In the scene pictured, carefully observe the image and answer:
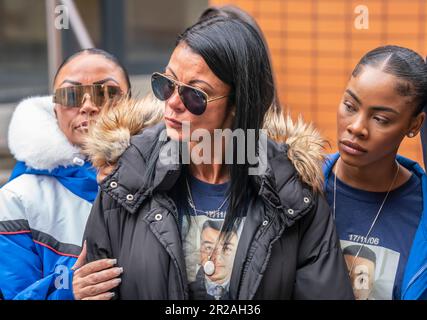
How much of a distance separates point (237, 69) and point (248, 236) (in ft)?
1.74

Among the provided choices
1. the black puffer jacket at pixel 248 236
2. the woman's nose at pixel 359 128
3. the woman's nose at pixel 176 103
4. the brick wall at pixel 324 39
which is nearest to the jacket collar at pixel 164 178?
the black puffer jacket at pixel 248 236

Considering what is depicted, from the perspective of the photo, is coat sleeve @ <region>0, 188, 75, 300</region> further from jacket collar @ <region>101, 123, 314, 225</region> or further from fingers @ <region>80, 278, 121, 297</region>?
jacket collar @ <region>101, 123, 314, 225</region>

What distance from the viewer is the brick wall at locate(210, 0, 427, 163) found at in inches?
207

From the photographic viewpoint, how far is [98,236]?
2.36m

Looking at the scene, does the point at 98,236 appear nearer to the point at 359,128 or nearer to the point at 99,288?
the point at 99,288

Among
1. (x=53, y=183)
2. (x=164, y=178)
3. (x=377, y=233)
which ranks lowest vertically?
(x=377, y=233)

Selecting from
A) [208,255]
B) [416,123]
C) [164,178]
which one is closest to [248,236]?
[208,255]

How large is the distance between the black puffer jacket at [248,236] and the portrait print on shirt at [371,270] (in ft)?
0.42

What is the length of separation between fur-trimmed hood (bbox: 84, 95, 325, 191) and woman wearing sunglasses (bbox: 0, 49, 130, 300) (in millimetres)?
321

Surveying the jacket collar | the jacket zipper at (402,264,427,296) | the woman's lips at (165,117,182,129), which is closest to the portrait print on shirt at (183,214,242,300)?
the jacket collar

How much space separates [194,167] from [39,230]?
660mm

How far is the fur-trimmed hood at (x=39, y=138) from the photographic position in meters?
2.83

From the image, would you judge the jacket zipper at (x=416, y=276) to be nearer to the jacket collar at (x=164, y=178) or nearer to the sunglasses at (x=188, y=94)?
the jacket collar at (x=164, y=178)
